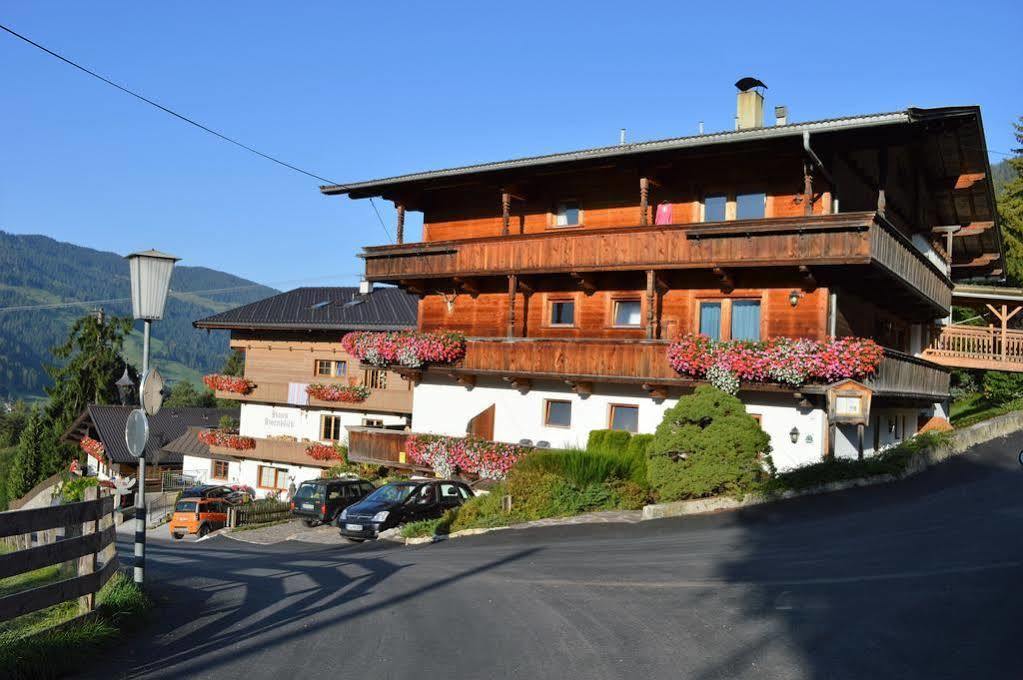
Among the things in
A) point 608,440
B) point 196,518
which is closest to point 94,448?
point 196,518

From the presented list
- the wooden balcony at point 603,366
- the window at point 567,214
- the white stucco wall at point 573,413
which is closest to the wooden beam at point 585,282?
the wooden balcony at point 603,366

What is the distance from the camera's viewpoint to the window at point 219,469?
48.8 meters

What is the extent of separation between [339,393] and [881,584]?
3221 centimetres

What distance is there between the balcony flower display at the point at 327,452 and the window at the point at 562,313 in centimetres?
1373

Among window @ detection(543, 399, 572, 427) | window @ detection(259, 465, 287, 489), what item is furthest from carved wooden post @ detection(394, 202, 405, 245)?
window @ detection(259, 465, 287, 489)

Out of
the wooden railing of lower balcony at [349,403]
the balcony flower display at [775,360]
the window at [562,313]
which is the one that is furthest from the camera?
the wooden railing of lower balcony at [349,403]

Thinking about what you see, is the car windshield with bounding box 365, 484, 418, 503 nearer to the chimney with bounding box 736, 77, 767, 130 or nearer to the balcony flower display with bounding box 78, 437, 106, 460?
the chimney with bounding box 736, 77, 767, 130

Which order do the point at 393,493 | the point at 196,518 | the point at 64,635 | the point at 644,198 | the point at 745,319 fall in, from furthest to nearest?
the point at 196,518 < the point at 644,198 < the point at 745,319 < the point at 393,493 < the point at 64,635

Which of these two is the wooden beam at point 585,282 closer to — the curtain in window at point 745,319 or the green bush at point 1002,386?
the curtain in window at point 745,319

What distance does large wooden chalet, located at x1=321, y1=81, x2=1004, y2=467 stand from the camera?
78.6 ft

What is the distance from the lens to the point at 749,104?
2970 cm

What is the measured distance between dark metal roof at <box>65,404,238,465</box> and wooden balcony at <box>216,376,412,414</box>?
976cm

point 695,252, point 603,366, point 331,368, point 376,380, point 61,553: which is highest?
point 695,252

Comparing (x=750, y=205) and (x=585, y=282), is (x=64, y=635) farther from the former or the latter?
(x=750, y=205)
